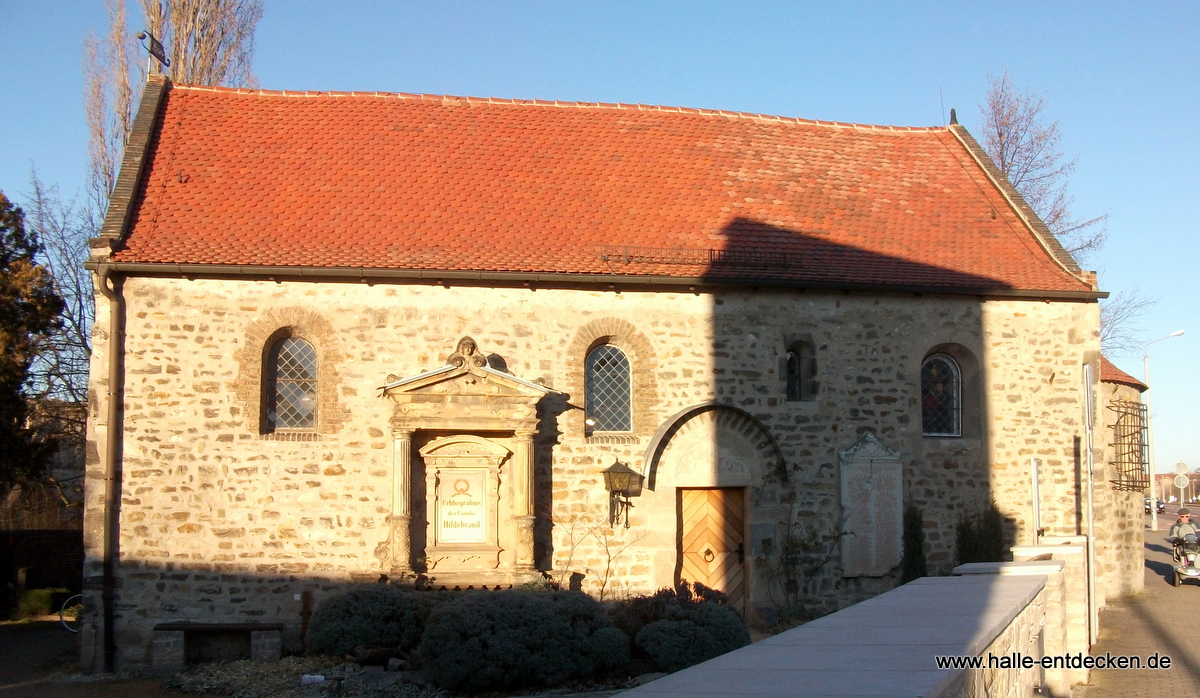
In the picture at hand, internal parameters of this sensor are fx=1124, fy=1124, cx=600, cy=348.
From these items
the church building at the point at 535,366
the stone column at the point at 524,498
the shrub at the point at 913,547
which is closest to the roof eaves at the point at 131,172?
the church building at the point at 535,366

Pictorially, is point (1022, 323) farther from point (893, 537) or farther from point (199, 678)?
point (199, 678)

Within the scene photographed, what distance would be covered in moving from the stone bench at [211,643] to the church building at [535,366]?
237 millimetres

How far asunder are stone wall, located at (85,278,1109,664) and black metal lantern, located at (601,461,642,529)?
0.50 feet

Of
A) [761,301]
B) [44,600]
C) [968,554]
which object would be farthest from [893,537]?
[44,600]

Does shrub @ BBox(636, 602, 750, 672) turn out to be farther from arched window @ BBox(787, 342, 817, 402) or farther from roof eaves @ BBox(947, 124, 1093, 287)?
roof eaves @ BBox(947, 124, 1093, 287)

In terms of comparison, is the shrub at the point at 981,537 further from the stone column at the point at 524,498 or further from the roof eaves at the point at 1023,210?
the stone column at the point at 524,498

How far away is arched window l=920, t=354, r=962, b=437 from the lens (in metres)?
15.9

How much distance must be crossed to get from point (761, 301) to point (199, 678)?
8.26 metres

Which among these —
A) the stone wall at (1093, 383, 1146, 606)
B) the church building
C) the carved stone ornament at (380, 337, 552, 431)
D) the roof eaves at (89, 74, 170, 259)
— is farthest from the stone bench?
the stone wall at (1093, 383, 1146, 606)

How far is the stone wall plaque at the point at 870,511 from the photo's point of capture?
15.0m

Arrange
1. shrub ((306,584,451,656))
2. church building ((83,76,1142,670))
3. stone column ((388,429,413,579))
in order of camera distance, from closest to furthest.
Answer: shrub ((306,584,451,656)) < stone column ((388,429,413,579)) < church building ((83,76,1142,670))

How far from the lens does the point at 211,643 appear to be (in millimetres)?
13195

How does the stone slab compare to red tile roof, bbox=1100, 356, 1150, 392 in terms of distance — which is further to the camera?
red tile roof, bbox=1100, 356, 1150, 392

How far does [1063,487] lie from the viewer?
1580 centimetres
